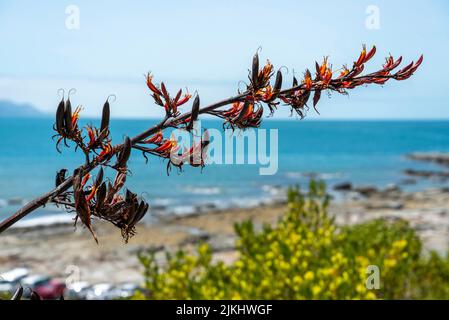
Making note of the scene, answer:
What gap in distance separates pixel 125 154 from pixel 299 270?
415cm

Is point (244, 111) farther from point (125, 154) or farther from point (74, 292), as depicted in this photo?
point (74, 292)

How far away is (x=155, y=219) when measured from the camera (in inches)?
899

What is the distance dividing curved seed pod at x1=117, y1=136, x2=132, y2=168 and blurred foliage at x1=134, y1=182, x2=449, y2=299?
3.31m

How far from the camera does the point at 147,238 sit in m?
18.8

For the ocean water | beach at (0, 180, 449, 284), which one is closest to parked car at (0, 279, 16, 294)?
beach at (0, 180, 449, 284)

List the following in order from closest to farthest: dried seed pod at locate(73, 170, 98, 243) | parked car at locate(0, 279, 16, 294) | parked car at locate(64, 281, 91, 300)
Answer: dried seed pod at locate(73, 170, 98, 243)
parked car at locate(0, 279, 16, 294)
parked car at locate(64, 281, 91, 300)

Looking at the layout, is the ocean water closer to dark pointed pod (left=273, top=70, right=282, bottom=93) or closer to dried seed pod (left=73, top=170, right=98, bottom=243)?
dark pointed pod (left=273, top=70, right=282, bottom=93)

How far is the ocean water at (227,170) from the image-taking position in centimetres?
3156

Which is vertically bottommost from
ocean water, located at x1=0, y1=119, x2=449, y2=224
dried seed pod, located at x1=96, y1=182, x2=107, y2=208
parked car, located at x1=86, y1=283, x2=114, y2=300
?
parked car, located at x1=86, y1=283, x2=114, y2=300

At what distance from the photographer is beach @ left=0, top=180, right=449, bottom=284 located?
15016mm

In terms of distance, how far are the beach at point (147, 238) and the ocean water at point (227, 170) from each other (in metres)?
1.94

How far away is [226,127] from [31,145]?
61070mm

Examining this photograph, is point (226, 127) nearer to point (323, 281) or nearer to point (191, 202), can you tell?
point (323, 281)
